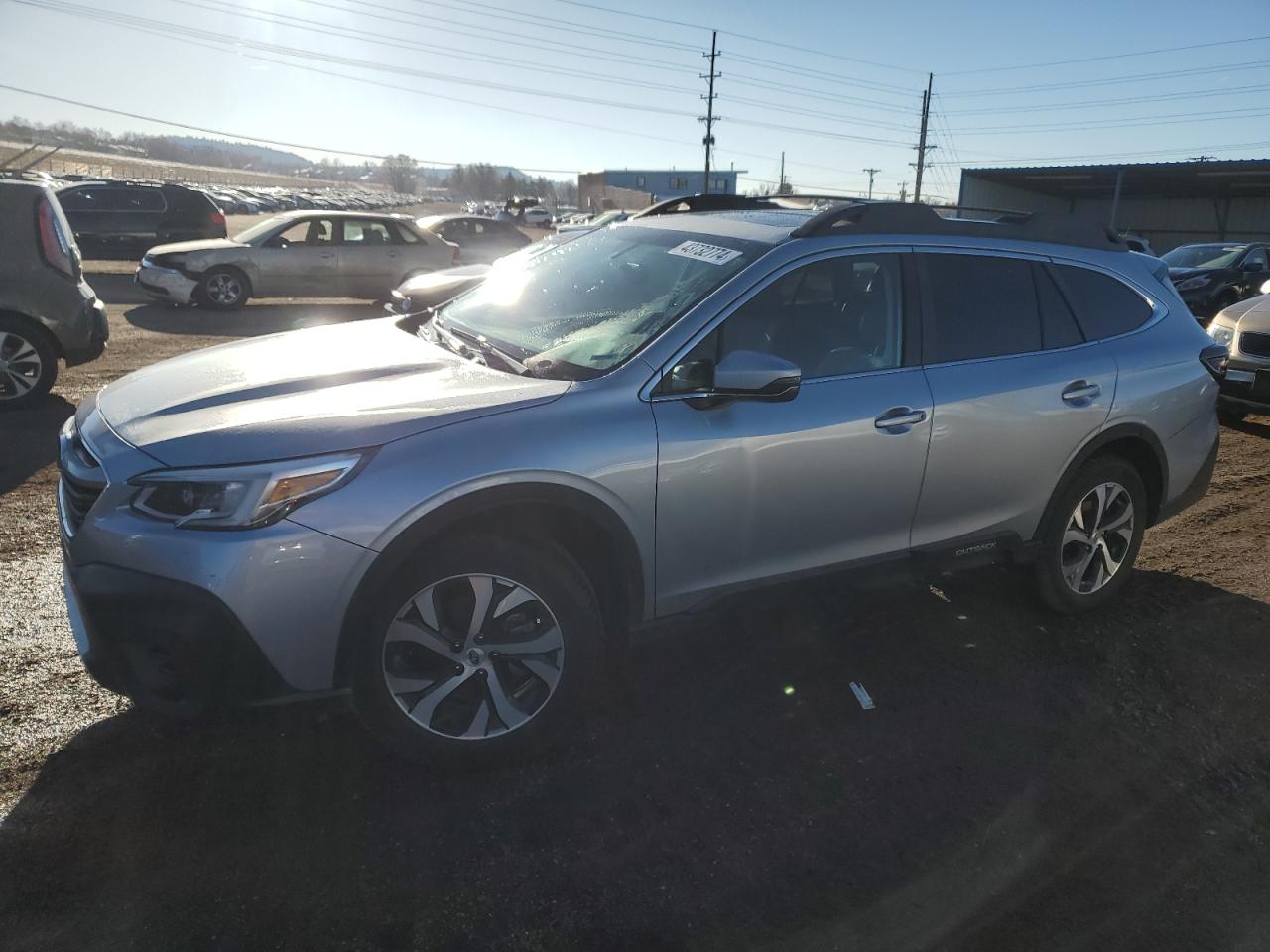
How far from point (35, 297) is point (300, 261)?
7.16 m

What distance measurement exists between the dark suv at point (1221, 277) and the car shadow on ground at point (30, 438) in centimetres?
1557

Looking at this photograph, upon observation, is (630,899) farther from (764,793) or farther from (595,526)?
(595,526)

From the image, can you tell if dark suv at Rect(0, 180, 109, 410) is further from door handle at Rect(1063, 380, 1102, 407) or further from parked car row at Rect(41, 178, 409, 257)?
parked car row at Rect(41, 178, 409, 257)

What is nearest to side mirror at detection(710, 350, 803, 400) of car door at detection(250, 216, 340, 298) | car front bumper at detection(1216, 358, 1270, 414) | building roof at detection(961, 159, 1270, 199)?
car front bumper at detection(1216, 358, 1270, 414)

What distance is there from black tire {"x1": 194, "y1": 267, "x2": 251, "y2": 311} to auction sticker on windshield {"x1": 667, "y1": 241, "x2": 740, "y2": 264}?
11631 millimetres

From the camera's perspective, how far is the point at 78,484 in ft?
8.62

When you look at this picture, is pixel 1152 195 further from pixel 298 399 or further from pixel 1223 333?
pixel 298 399

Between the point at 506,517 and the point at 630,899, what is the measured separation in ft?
3.76

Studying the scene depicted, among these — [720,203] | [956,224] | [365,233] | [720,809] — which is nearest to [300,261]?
[365,233]

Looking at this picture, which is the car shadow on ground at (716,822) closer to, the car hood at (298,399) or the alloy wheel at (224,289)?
the car hood at (298,399)

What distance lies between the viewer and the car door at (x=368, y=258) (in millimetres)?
14109

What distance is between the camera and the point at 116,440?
262 cm

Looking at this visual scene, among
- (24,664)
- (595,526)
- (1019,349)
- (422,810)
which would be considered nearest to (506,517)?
(595,526)

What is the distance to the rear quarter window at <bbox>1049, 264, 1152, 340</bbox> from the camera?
385 cm
